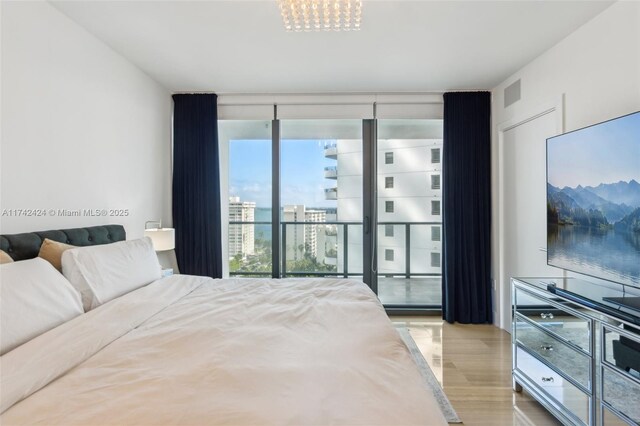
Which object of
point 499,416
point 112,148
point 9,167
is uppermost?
point 112,148

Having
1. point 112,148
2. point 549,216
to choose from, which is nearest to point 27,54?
point 112,148

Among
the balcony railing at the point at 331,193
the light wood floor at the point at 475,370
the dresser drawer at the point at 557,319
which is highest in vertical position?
the balcony railing at the point at 331,193

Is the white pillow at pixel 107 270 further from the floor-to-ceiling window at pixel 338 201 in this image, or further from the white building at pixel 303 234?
the white building at pixel 303 234

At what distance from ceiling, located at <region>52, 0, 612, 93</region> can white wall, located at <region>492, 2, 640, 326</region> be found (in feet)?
0.34

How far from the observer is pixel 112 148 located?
9.02 feet

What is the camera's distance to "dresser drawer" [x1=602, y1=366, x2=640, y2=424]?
4.68ft

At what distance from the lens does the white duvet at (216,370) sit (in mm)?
869

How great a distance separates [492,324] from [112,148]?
14.6 ft

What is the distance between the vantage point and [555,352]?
1.96m

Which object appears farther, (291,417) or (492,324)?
(492,324)

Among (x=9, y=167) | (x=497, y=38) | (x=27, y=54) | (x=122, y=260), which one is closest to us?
(x=9, y=167)

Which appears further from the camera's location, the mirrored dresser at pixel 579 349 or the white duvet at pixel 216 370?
the mirrored dresser at pixel 579 349

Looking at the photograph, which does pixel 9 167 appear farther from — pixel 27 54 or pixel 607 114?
pixel 607 114

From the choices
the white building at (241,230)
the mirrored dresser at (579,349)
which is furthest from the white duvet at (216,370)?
the white building at (241,230)
